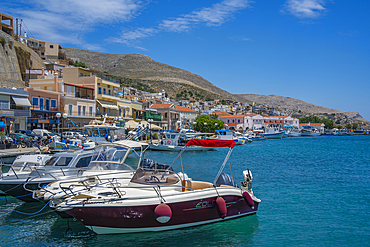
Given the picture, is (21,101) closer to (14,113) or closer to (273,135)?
(14,113)

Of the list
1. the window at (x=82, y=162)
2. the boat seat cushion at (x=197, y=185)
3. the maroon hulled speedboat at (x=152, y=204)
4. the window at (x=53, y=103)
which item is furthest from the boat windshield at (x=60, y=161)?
the window at (x=53, y=103)

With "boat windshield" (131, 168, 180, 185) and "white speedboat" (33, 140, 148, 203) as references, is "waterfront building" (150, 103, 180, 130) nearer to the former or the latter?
"white speedboat" (33, 140, 148, 203)

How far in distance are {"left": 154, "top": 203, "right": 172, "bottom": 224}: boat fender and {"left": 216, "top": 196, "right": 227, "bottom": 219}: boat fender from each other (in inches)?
79.5

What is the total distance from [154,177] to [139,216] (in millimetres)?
1741

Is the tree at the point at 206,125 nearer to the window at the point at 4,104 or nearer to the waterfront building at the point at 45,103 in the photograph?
the waterfront building at the point at 45,103

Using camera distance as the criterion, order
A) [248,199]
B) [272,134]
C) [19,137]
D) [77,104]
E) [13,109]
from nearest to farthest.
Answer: [248,199] → [19,137] → [13,109] → [77,104] → [272,134]

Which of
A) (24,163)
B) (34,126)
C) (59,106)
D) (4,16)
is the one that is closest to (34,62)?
(4,16)

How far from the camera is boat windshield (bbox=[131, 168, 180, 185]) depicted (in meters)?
11.1

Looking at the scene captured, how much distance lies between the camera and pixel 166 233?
10.5 metres

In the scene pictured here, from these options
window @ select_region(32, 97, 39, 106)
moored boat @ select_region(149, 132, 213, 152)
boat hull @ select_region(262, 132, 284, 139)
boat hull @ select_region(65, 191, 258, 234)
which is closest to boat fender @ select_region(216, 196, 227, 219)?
boat hull @ select_region(65, 191, 258, 234)

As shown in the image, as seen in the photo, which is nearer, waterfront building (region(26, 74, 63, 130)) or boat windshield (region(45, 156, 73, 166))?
boat windshield (region(45, 156, 73, 166))

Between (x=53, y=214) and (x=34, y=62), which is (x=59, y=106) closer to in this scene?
(x=34, y=62)

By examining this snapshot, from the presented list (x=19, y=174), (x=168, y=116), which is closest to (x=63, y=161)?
(x=19, y=174)

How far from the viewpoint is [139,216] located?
32.7 ft
